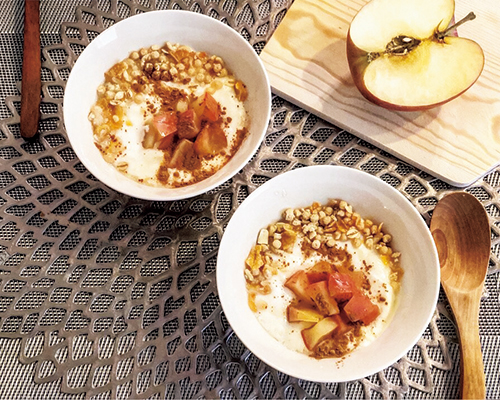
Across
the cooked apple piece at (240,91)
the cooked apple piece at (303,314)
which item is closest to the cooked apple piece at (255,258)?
the cooked apple piece at (303,314)

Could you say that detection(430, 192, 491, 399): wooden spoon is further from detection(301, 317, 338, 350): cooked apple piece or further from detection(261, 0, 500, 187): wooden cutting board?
detection(301, 317, 338, 350): cooked apple piece

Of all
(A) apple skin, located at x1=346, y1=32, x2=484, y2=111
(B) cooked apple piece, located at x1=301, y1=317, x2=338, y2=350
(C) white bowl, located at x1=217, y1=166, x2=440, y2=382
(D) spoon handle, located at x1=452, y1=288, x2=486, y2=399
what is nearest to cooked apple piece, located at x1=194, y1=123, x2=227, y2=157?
(C) white bowl, located at x1=217, y1=166, x2=440, y2=382

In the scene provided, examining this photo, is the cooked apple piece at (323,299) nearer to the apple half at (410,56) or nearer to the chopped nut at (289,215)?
the chopped nut at (289,215)

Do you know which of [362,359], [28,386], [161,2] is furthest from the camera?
[161,2]

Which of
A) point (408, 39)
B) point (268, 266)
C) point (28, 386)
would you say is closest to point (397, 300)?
point (268, 266)

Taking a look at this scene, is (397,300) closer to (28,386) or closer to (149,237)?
(149,237)
